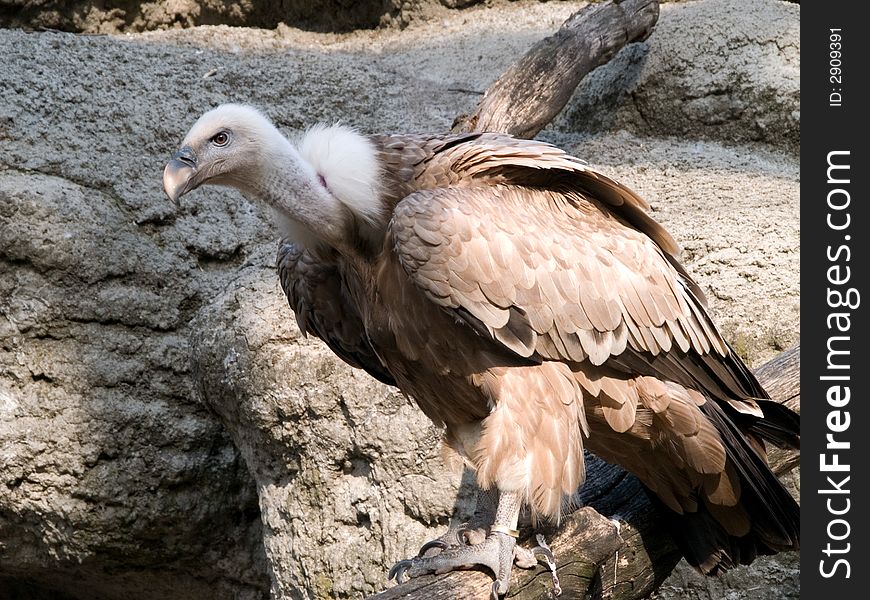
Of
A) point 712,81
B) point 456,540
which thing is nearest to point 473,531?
point 456,540

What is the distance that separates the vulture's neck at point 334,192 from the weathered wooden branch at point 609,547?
133 cm

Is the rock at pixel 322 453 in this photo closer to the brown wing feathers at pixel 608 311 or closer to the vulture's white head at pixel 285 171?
the brown wing feathers at pixel 608 311

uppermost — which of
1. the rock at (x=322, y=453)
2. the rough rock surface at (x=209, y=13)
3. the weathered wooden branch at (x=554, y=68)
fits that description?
the rough rock surface at (x=209, y=13)

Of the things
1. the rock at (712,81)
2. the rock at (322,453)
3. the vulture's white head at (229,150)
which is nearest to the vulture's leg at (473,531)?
the rock at (322,453)

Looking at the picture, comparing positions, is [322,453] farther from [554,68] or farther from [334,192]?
[554,68]

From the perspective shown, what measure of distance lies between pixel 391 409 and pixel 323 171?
170 cm

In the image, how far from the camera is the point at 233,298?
5676 millimetres

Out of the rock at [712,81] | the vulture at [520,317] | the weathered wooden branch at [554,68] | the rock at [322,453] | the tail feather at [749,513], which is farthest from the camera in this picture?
the rock at [712,81]

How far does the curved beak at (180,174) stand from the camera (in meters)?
3.74

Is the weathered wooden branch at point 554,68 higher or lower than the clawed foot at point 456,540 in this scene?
higher

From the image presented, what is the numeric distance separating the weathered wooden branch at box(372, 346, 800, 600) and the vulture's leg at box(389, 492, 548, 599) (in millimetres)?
40

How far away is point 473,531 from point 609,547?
554 millimetres

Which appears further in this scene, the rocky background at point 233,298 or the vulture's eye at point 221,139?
the rocky background at point 233,298

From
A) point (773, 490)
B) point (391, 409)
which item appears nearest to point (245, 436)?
point (391, 409)
